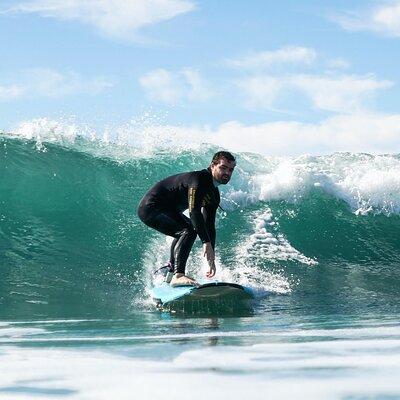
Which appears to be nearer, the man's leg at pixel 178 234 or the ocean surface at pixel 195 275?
the ocean surface at pixel 195 275

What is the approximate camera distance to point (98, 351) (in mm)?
4223

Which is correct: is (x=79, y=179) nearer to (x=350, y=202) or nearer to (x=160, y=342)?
(x=350, y=202)

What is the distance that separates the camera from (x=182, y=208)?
7.66m

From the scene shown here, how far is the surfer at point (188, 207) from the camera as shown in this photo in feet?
23.0

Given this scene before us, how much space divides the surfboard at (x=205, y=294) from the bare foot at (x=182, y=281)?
40 mm

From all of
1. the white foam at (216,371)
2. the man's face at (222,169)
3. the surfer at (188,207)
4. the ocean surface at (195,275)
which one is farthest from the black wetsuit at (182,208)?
the white foam at (216,371)

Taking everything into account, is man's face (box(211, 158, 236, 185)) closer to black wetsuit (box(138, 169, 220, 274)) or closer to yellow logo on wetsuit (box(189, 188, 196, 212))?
black wetsuit (box(138, 169, 220, 274))

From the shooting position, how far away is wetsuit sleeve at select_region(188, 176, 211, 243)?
276 inches

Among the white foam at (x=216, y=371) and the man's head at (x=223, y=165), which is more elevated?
the man's head at (x=223, y=165)

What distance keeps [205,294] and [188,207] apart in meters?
0.86

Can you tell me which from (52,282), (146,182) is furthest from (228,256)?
(146,182)

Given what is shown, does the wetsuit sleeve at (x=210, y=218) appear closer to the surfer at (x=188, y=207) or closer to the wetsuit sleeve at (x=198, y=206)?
the surfer at (x=188, y=207)

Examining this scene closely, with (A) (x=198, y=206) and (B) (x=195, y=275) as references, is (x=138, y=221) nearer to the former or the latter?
(B) (x=195, y=275)

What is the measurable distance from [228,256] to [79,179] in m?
5.34
